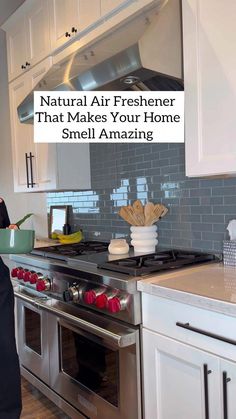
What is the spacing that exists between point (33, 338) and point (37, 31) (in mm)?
2002

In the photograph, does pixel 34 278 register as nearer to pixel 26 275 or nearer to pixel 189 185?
pixel 26 275

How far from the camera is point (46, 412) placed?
2.07 meters

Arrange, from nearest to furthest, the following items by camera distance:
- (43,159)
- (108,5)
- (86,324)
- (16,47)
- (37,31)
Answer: (86,324) < (108,5) < (37,31) < (43,159) < (16,47)

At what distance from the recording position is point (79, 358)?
181cm

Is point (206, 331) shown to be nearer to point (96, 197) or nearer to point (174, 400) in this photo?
point (174, 400)

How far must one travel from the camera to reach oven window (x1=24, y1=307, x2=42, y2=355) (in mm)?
2160

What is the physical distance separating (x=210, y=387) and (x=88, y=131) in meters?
1.38

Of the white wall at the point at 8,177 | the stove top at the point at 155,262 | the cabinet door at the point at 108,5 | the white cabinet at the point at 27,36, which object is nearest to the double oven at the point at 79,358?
the stove top at the point at 155,262

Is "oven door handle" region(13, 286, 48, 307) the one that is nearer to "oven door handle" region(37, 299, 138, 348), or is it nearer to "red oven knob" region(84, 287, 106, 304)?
"oven door handle" region(37, 299, 138, 348)

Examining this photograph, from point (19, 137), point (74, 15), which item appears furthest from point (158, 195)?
point (19, 137)

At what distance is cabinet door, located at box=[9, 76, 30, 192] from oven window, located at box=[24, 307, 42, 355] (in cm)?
98

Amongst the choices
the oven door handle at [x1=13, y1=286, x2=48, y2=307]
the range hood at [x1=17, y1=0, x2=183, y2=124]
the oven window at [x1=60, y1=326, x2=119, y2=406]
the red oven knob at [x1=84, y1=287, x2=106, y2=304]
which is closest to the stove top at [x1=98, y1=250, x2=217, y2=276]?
the red oven knob at [x1=84, y1=287, x2=106, y2=304]

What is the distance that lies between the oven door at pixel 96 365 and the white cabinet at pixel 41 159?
95 cm

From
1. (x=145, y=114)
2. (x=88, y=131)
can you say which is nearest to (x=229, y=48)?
(x=145, y=114)
